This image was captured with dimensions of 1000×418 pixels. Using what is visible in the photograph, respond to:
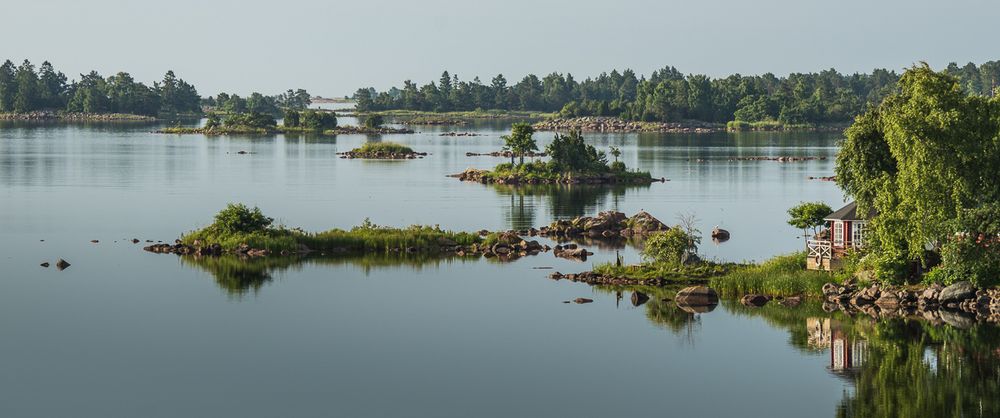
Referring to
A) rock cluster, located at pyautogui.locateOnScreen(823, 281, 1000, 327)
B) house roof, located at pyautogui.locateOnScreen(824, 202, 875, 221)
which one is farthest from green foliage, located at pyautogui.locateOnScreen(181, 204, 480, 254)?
rock cluster, located at pyautogui.locateOnScreen(823, 281, 1000, 327)

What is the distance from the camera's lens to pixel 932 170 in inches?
2328

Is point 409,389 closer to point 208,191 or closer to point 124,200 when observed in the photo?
point 124,200

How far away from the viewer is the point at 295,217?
330 ft

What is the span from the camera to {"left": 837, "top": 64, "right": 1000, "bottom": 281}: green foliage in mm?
58906

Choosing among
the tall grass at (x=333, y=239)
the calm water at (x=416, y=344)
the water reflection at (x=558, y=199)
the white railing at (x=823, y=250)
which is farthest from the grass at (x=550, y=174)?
the white railing at (x=823, y=250)

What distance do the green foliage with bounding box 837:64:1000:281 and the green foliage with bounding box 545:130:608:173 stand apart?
250ft

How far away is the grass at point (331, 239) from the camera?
78.0 meters

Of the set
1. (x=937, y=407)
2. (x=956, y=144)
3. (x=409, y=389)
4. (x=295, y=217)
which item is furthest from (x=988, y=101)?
(x=295, y=217)

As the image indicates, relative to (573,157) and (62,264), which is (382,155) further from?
(62,264)

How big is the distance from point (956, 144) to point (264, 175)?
97.8 m

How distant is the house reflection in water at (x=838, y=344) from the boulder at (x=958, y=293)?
5.24m

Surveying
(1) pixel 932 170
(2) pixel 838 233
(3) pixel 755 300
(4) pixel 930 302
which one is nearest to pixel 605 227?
(2) pixel 838 233

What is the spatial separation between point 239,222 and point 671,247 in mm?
27125

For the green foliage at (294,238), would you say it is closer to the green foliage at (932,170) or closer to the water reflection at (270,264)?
the water reflection at (270,264)
